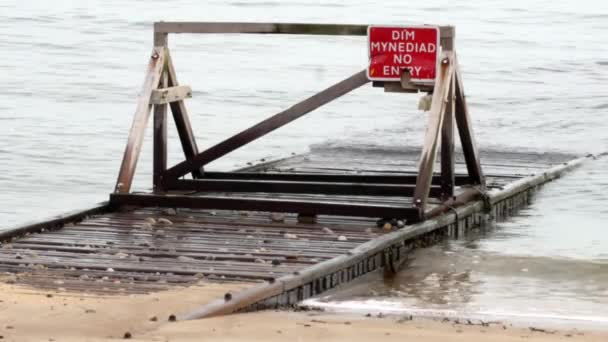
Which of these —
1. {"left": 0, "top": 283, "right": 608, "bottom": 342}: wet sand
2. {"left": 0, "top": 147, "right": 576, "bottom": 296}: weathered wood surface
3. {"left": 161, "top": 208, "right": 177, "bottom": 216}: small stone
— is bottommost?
{"left": 0, "top": 283, "right": 608, "bottom": 342}: wet sand

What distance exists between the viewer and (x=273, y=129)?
1354cm

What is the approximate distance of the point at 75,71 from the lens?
3409cm

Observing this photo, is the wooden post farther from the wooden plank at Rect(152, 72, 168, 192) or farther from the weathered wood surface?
the wooden plank at Rect(152, 72, 168, 192)

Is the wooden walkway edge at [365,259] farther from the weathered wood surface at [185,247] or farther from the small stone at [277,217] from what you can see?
the small stone at [277,217]

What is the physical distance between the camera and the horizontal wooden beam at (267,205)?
1267cm

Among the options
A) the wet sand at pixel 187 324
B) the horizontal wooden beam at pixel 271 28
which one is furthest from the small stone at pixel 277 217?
the wet sand at pixel 187 324

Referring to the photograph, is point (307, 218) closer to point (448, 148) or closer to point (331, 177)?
point (448, 148)

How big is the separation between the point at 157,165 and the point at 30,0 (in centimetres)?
3958

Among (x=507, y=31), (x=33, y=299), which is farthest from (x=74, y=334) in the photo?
(x=507, y=31)

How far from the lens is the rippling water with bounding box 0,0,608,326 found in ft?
41.5

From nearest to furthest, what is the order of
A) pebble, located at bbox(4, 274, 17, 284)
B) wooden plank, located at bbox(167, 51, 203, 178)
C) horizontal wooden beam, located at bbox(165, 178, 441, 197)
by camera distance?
pebble, located at bbox(4, 274, 17, 284) → horizontal wooden beam, located at bbox(165, 178, 441, 197) → wooden plank, located at bbox(167, 51, 203, 178)

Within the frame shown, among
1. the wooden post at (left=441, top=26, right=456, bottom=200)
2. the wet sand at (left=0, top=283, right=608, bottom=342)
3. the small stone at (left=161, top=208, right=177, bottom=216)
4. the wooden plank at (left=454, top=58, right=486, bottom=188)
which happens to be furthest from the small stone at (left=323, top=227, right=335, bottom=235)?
the wet sand at (left=0, top=283, right=608, bottom=342)

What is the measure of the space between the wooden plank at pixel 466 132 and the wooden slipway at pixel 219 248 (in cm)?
21

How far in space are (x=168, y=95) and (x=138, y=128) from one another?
1.58 feet
